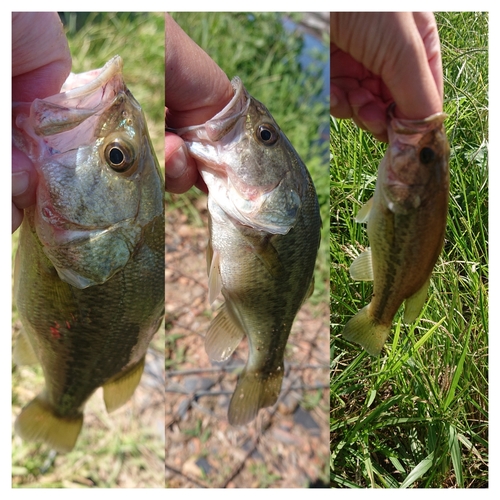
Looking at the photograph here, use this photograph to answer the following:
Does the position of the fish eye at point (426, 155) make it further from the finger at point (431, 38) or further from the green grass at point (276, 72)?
the green grass at point (276, 72)

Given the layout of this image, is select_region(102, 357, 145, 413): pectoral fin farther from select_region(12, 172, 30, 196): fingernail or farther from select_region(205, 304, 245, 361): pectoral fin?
select_region(12, 172, 30, 196): fingernail

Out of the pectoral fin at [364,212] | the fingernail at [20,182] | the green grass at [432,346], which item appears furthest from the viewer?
the green grass at [432,346]

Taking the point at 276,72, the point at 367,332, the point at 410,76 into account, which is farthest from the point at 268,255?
the point at 276,72

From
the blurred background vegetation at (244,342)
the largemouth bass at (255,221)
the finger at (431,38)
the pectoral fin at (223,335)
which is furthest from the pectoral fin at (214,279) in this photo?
the finger at (431,38)

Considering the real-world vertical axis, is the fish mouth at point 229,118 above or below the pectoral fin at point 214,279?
above

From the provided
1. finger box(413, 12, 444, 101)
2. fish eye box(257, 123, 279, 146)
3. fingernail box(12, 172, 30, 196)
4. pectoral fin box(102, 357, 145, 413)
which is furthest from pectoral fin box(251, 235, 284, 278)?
finger box(413, 12, 444, 101)

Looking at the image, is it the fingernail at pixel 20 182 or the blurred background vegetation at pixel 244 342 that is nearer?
the fingernail at pixel 20 182
